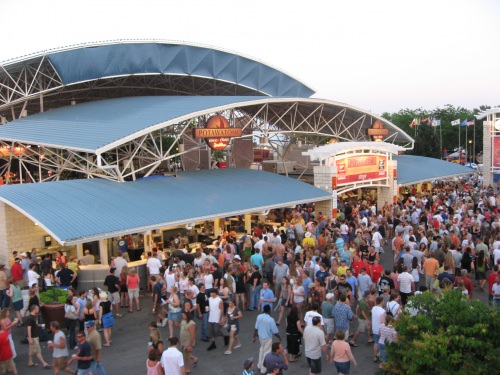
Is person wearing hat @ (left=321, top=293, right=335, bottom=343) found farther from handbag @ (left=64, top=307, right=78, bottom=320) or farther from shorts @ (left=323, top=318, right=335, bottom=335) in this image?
handbag @ (left=64, top=307, right=78, bottom=320)

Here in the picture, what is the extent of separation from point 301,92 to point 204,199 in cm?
2296

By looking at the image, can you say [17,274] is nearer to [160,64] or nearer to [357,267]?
[357,267]

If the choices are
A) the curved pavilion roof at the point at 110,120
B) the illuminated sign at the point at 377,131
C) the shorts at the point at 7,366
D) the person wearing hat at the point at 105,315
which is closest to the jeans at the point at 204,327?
the person wearing hat at the point at 105,315

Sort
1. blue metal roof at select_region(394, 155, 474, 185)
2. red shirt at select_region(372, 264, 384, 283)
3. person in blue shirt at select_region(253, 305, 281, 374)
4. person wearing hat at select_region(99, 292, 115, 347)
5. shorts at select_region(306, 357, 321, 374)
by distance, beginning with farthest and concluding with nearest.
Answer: blue metal roof at select_region(394, 155, 474, 185) → red shirt at select_region(372, 264, 384, 283) → person wearing hat at select_region(99, 292, 115, 347) → person in blue shirt at select_region(253, 305, 281, 374) → shorts at select_region(306, 357, 321, 374)

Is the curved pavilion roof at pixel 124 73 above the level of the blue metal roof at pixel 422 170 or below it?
above

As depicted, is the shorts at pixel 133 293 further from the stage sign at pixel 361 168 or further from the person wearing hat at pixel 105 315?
the stage sign at pixel 361 168

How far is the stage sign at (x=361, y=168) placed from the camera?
25.4 m

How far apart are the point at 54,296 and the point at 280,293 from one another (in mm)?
5698

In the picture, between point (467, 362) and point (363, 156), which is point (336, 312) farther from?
point (363, 156)

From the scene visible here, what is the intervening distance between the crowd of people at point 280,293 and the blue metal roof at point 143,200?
110cm

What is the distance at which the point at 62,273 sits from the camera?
1386cm

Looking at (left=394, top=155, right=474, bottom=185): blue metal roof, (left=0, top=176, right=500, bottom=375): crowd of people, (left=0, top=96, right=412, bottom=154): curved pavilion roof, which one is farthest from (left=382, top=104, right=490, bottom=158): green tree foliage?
(left=0, top=176, right=500, bottom=375): crowd of people

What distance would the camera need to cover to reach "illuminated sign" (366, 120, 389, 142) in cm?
3403

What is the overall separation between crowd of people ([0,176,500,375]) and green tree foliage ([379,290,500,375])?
1045mm
